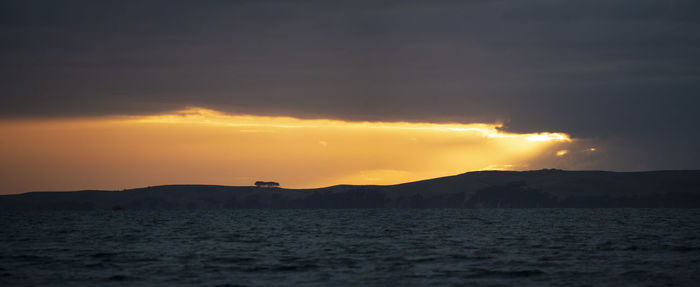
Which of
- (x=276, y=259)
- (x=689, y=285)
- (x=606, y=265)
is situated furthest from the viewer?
(x=276, y=259)

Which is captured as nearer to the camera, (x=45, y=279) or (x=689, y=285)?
(x=689, y=285)

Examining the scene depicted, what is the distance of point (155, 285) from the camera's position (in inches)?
1405

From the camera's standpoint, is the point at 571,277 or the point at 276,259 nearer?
the point at 571,277

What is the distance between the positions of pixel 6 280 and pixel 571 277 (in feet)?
101

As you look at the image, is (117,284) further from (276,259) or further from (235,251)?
(235,251)

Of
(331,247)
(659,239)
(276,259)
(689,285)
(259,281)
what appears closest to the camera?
(689,285)

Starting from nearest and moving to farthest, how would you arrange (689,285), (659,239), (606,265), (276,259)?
(689,285)
(606,265)
(276,259)
(659,239)

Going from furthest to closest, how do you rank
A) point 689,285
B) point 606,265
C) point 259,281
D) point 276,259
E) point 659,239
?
point 659,239 → point 276,259 → point 606,265 → point 259,281 → point 689,285

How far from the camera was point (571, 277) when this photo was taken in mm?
37906

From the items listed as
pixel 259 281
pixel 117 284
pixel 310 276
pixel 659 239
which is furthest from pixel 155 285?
pixel 659 239

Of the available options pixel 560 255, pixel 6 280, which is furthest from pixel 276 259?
pixel 560 255

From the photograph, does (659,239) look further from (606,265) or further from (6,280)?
(6,280)

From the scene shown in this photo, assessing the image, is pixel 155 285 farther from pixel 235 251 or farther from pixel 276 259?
pixel 235 251

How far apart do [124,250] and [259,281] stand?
966 inches
